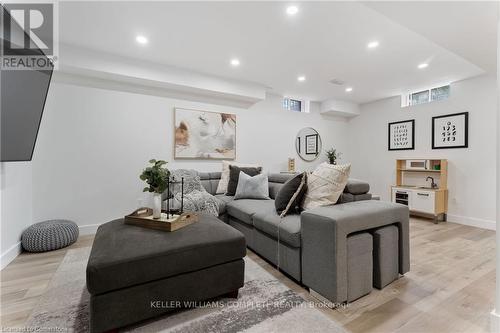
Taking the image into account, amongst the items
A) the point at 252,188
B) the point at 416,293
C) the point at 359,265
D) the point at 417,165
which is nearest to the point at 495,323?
the point at 416,293

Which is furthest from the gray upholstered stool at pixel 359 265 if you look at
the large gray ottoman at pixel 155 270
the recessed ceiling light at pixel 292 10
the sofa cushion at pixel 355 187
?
the recessed ceiling light at pixel 292 10

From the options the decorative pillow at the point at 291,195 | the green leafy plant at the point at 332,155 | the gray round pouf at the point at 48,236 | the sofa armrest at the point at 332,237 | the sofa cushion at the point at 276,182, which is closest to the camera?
the sofa armrest at the point at 332,237

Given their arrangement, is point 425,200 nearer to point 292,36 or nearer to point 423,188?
point 423,188

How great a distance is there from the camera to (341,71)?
11.6ft

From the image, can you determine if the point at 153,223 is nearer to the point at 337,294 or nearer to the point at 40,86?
the point at 337,294

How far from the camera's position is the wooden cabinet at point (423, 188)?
3.90 m

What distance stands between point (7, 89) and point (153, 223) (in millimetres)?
1778

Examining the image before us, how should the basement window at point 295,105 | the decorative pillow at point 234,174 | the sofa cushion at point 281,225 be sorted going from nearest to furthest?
the sofa cushion at point 281,225 → the decorative pillow at point 234,174 → the basement window at point 295,105

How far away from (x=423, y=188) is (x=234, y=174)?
362 cm

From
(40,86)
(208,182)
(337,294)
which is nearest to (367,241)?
(337,294)

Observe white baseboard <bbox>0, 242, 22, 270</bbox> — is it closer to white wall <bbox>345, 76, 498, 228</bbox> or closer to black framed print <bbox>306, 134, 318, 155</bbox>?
black framed print <bbox>306, 134, 318, 155</bbox>

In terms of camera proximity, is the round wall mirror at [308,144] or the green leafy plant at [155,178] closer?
the green leafy plant at [155,178]

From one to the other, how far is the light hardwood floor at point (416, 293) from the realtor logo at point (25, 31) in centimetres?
189

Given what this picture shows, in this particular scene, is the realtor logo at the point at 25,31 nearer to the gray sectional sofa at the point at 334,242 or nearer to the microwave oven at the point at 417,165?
the gray sectional sofa at the point at 334,242
